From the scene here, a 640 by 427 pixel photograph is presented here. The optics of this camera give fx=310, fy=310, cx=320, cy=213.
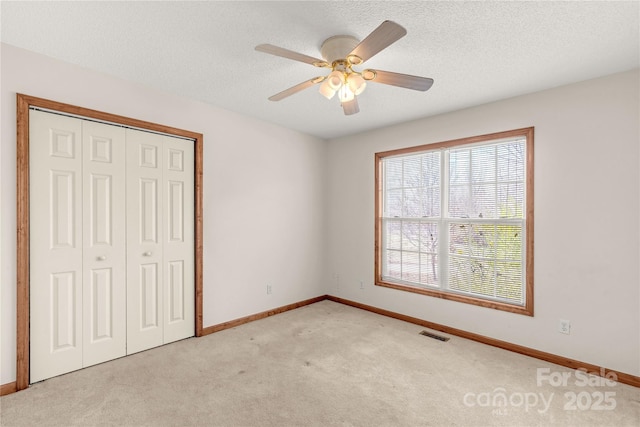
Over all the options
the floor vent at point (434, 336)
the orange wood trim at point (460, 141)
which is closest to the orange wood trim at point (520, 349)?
the floor vent at point (434, 336)

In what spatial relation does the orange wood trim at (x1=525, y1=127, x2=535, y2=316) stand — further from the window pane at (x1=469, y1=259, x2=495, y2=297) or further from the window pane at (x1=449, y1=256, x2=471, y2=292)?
the window pane at (x1=449, y1=256, x2=471, y2=292)

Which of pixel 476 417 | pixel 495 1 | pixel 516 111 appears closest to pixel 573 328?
pixel 476 417

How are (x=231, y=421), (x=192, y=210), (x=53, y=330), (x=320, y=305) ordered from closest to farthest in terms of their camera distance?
(x=231, y=421), (x=53, y=330), (x=192, y=210), (x=320, y=305)

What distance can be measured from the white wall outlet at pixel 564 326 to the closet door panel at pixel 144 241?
373 centimetres

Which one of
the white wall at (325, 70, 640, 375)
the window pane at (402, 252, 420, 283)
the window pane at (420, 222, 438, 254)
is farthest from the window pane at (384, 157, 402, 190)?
the window pane at (402, 252, 420, 283)

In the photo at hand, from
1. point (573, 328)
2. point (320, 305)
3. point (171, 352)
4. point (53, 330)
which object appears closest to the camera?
point (53, 330)

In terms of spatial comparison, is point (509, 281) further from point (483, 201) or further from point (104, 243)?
point (104, 243)

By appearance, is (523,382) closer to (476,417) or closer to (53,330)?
(476,417)

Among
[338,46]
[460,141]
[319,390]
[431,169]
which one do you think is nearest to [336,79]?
[338,46]

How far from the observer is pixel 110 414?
202 centimetres

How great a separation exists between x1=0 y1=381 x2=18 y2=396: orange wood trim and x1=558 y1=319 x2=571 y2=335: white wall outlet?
4.39 m

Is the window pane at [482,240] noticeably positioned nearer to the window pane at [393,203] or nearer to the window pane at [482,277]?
the window pane at [482,277]

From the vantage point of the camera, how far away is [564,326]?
2.78 metres

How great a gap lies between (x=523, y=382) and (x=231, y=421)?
222 cm
